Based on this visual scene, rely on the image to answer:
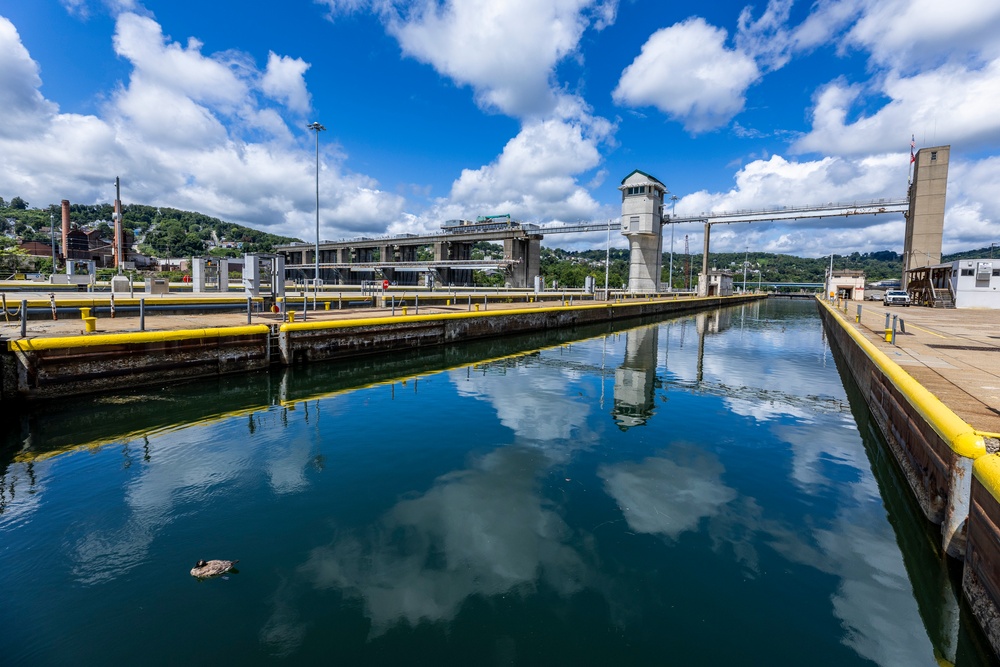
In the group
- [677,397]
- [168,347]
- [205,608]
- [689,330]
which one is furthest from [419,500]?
[689,330]

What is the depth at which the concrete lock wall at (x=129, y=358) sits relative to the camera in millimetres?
12617

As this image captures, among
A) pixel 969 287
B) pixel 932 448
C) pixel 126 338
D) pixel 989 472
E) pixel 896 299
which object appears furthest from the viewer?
pixel 896 299

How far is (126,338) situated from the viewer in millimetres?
14430

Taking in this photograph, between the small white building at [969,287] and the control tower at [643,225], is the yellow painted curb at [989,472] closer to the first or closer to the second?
the small white building at [969,287]

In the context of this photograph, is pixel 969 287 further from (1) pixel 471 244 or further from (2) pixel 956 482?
(1) pixel 471 244

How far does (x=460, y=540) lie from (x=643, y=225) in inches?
3405

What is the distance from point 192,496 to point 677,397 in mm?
14544

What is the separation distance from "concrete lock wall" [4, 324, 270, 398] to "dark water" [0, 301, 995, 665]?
2.89ft

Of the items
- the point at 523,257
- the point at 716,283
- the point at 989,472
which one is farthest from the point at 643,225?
the point at 989,472

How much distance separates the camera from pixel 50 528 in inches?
271

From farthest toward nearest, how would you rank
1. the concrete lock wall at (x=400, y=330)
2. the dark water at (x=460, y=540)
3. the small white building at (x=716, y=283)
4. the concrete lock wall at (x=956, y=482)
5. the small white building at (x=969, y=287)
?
the small white building at (x=716, y=283)
the small white building at (x=969, y=287)
the concrete lock wall at (x=400, y=330)
the dark water at (x=460, y=540)
the concrete lock wall at (x=956, y=482)

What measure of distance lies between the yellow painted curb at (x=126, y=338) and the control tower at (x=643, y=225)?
75939 mm

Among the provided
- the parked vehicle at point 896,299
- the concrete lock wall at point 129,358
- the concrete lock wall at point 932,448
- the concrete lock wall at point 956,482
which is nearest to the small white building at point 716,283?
the parked vehicle at point 896,299

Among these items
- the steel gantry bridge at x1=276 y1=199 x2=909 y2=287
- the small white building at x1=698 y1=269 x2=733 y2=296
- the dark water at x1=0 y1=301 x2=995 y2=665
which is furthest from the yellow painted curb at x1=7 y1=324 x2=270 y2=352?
the small white building at x1=698 y1=269 x2=733 y2=296
